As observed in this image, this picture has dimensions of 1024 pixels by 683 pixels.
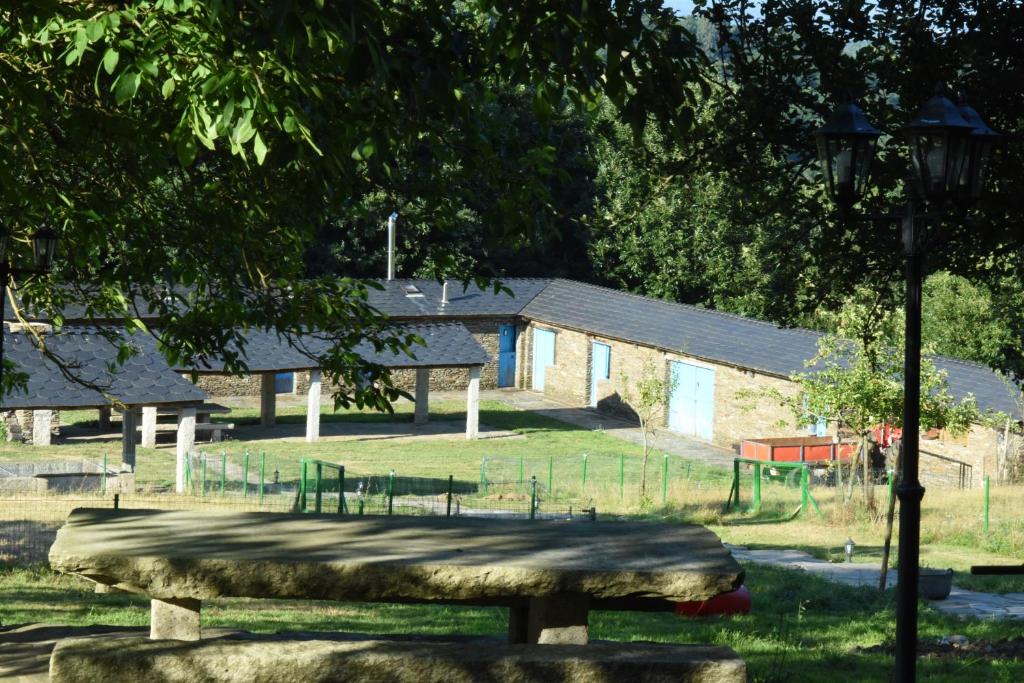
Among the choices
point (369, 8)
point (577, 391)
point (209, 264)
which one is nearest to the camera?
point (369, 8)

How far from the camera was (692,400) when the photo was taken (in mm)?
36812

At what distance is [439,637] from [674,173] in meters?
5.53

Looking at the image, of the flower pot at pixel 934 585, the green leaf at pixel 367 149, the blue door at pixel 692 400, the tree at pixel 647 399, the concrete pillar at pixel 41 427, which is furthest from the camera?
the blue door at pixel 692 400

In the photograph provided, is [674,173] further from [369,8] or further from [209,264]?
[369,8]

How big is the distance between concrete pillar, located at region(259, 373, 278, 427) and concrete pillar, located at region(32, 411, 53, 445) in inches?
234

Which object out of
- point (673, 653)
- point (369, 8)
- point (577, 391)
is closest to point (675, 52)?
point (369, 8)

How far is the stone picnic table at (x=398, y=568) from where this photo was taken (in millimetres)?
5328

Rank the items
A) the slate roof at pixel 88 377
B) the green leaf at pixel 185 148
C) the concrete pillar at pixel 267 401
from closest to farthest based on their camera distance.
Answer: the green leaf at pixel 185 148 < the slate roof at pixel 88 377 < the concrete pillar at pixel 267 401

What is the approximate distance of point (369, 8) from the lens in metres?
6.03

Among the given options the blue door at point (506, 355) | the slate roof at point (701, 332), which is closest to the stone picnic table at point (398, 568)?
the slate roof at point (701, 332)

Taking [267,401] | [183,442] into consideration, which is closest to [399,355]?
[267,401]

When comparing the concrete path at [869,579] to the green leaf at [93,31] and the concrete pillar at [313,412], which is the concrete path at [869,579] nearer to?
the green leaf at [93,31]

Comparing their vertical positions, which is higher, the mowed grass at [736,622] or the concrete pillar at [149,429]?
the concrete pillar at [149,429]

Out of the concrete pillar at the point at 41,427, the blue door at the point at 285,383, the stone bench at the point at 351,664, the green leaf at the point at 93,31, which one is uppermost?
the green leaf at the point at 93,31
